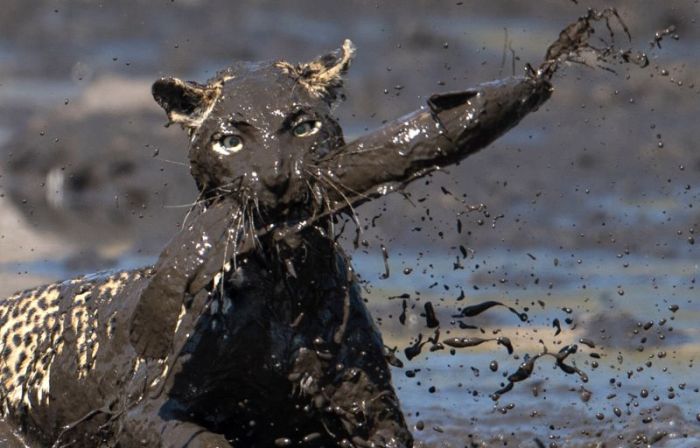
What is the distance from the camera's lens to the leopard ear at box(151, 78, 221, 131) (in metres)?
7.81

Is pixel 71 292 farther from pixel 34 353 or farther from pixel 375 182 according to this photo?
pixel 375 182

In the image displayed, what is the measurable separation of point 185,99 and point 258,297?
2.78ft

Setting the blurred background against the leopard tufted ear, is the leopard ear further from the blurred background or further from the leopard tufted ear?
the blurred background

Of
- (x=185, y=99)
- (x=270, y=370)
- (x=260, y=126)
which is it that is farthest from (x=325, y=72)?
(x=270, y=370)

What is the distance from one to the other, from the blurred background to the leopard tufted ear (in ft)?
9.93

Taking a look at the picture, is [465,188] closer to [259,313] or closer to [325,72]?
[325,72]

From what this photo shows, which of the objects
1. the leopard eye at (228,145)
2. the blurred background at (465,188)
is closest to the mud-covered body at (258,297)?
the leopard eye at (228,145)

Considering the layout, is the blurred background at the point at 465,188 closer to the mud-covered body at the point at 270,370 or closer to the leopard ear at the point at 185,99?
the mud-covered body at the point at 270,370

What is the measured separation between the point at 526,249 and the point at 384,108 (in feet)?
7.43

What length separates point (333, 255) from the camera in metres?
7.85

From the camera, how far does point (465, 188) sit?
47.6 ft

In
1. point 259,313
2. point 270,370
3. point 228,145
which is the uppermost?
point 228,145

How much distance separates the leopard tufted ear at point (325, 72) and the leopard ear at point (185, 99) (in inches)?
12.4

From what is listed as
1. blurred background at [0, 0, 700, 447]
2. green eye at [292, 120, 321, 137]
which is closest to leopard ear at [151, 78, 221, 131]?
green eye at [292, 120, 321, 137]
